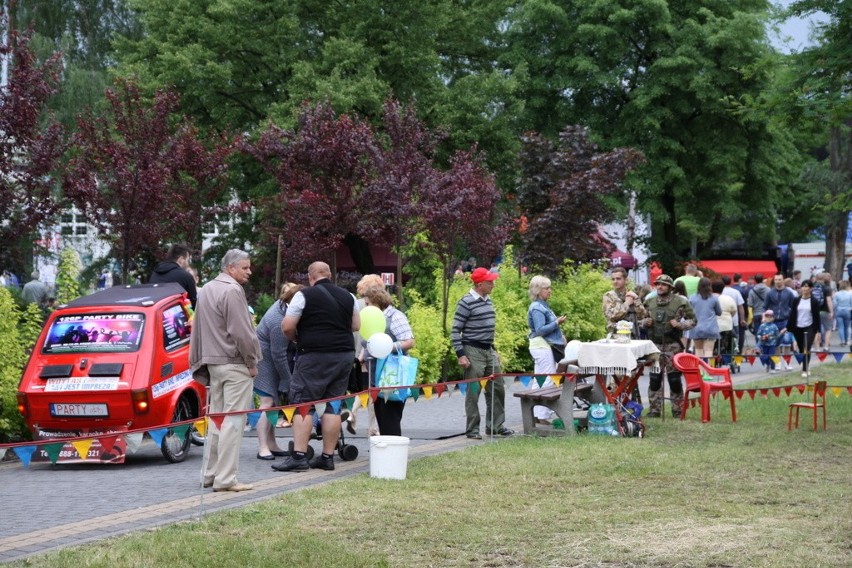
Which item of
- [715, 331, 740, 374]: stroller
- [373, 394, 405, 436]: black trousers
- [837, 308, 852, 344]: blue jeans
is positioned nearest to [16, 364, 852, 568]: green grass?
[373, 394, 405, 436]: black trousers

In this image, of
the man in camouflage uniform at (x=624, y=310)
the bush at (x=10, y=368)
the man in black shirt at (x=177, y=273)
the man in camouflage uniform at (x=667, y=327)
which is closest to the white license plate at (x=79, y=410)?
the bush at (x=10, y=368)

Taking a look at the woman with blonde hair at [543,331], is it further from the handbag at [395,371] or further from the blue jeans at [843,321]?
the blue jeans at [843,321]

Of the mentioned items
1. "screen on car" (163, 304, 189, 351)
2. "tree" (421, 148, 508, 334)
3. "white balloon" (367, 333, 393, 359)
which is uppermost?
"tree" (421, 148, 508, 334)

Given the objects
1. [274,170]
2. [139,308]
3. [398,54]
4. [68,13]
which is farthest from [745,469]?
[68,13]

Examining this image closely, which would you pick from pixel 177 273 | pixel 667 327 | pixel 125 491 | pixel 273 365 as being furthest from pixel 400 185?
pixel 125 491

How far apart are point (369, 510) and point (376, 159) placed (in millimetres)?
13190

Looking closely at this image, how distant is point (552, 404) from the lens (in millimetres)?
14602

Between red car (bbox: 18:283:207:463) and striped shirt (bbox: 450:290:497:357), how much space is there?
9.35 ft

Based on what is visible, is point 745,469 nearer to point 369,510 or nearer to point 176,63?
point 369,510

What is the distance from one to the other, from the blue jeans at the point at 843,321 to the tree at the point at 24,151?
1996cm

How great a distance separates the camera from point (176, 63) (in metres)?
34.9

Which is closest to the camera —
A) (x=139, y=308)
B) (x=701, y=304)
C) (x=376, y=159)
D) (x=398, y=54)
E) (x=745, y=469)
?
(x=745, y=469)

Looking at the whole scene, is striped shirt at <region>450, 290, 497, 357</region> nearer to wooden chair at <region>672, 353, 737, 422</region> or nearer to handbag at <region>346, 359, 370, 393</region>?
handbag at <region>346, 359, 370, 393</region>

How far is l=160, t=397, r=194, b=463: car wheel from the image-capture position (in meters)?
12.6
